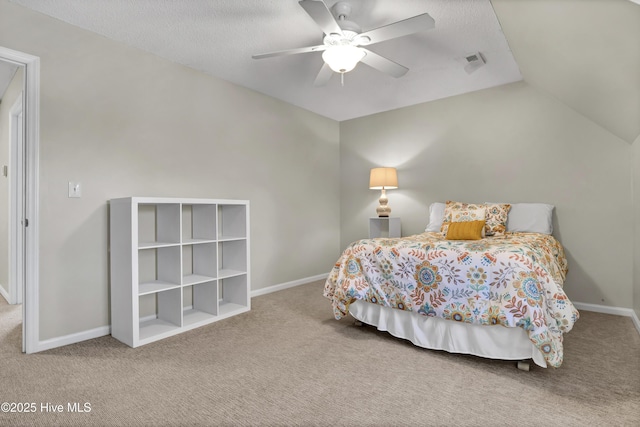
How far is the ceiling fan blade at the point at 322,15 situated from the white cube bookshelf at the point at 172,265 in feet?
5.06

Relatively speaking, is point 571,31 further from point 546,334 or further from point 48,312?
point 48,312

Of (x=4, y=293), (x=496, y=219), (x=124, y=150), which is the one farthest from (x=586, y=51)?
(x=4, y=293)

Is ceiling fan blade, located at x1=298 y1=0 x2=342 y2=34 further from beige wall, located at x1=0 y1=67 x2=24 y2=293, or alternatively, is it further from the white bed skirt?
beige wall, located at x1=0 y1=67 x2=24 y2=293

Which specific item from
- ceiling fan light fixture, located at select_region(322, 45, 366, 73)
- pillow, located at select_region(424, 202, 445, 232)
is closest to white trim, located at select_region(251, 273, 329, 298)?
pillow, located at select_region(424, 202, 445, 232)

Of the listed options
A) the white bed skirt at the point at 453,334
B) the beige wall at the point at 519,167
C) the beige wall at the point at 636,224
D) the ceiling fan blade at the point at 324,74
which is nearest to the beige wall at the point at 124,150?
the ceiling fan blade at the point at 324,74

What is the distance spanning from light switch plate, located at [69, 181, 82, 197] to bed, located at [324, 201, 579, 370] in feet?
6.42

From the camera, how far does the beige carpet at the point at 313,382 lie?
57.6 inches

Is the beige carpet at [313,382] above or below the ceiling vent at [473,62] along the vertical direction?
below

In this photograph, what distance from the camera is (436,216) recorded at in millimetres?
3586

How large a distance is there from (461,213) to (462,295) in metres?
1.39

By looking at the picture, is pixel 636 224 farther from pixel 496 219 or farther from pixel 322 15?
pixel 322 15

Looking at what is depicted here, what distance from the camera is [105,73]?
253 centimetres

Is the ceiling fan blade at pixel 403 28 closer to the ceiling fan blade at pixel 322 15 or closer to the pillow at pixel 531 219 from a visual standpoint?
the ceiling fan blade at pixel 322 15

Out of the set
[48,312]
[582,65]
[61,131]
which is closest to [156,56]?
[61,131]
